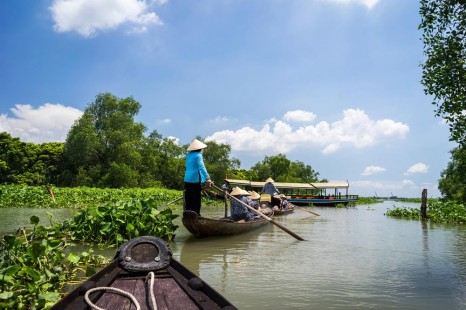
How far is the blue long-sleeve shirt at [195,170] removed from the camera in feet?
29.9

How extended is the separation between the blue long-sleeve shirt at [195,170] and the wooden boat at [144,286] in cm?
493

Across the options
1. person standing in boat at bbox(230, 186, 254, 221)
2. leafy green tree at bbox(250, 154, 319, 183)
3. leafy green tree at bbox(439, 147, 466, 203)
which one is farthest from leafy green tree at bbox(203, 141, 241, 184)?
person standing in boat at bbox(230, 186, 254, 221)

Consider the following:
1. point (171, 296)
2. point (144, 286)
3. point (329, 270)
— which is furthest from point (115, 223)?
point (171, 296)

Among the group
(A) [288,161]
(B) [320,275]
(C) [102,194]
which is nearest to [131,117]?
(C) [102,194]

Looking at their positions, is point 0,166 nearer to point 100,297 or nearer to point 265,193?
point 265,193

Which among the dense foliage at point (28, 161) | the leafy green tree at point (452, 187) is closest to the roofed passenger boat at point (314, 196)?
the leafy green tree at point (452, 187)

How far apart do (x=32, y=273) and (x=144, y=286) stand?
1.51 m

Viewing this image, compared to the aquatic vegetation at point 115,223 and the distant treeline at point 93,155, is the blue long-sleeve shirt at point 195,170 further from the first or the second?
the distant treeline at point 93,155

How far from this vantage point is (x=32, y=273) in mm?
3977

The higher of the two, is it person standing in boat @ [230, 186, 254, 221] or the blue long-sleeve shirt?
the blue long-sleeve shirt

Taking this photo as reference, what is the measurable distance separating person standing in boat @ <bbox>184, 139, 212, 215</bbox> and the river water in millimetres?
1002

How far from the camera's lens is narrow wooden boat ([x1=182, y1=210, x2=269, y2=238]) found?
353 inches

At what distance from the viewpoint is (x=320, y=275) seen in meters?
6.16

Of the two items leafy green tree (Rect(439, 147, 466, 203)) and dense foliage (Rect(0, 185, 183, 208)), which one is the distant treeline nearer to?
dense foliage (Rect(0, 185, 183, 208))
